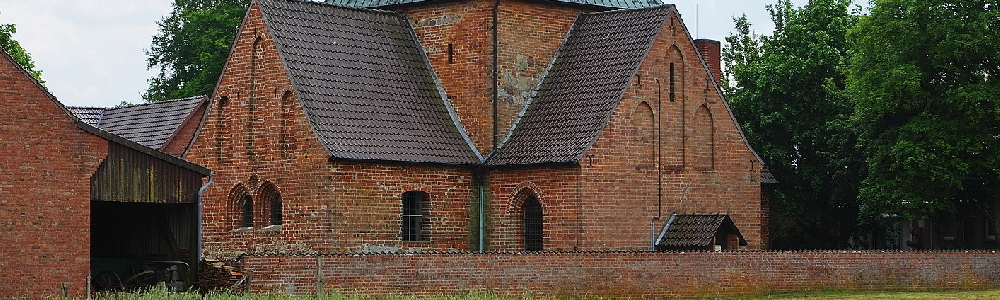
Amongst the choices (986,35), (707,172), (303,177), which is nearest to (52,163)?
(303,177)

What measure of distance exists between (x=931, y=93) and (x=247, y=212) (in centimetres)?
1991

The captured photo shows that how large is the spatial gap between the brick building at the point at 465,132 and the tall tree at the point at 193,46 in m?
24.8

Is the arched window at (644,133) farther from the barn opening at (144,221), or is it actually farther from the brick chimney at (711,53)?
the barn opening at (144,221)

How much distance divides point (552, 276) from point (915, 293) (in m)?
9.07

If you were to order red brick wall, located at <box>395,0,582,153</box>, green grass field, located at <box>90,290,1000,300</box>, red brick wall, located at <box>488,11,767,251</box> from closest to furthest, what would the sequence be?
green grass field, located at <box>90,290,1000,300</box>
red brick wall, located at <box>488,11,767,251</box>
red brick wall, located at <box>395,0,582,153</box>

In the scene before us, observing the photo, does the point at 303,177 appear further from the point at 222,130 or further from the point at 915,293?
A: the point at 915,293

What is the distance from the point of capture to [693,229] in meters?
47.2

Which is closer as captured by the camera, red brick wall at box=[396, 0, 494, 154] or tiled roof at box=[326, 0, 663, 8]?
red brick wall at box=[396, 0, 494, 154]

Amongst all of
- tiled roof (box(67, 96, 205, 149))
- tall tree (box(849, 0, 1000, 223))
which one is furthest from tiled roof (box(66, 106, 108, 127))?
tall tree (box(849, 0, 1000, 223))

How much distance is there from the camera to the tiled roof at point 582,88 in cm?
4666

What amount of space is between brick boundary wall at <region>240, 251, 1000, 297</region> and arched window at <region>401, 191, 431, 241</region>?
824cm

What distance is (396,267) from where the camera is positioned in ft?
125

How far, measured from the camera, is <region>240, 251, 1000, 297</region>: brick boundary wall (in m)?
37.7

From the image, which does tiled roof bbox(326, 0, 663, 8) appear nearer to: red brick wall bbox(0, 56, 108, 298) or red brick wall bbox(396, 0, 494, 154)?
red brick wall bbox(396, 0, 494, 154)
